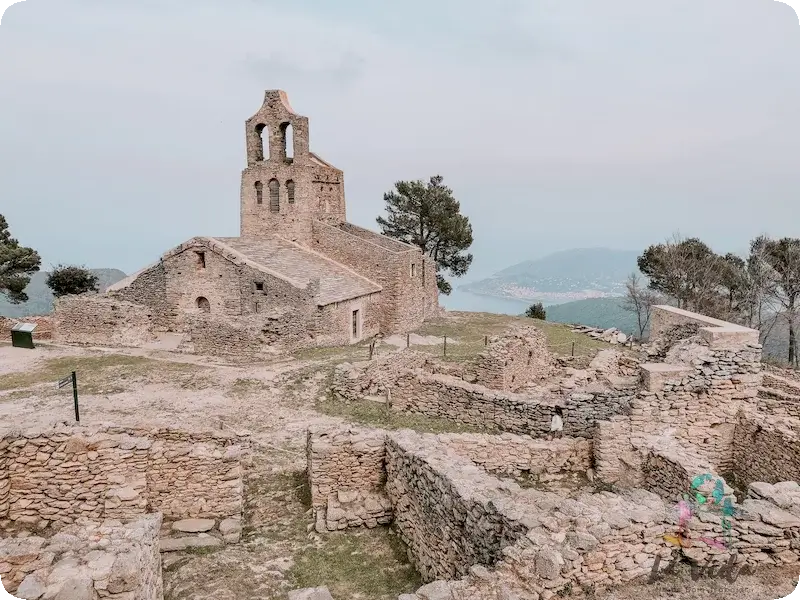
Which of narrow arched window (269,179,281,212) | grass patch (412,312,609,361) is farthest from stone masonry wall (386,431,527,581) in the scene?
narrow arched window (269,179,281,212)

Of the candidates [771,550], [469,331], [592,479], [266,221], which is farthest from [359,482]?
[266,221]

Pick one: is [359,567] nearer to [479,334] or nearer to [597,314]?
[479,334]

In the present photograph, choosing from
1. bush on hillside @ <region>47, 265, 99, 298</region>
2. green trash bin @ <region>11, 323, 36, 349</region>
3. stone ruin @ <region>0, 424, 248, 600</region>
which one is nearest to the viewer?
stone ruin @ <region>0, 424, 248, 600</region>

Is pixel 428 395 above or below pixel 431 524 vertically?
above

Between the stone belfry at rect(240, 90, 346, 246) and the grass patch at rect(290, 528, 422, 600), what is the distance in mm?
25318

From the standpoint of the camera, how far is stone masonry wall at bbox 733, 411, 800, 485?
906 centimetres

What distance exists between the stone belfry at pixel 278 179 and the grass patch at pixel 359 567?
2532 centimetres

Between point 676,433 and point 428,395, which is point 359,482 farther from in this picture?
point 676,433

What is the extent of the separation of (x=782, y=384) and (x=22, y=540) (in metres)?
17.5

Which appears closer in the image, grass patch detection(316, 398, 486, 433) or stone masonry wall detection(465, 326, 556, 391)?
grass patch detection(316, 398, 486, 433)

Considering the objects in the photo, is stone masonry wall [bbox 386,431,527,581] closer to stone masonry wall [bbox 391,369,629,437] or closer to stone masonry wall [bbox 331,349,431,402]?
stone masonry wall [bbox 391,369,629,437]

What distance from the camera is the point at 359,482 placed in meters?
8.53

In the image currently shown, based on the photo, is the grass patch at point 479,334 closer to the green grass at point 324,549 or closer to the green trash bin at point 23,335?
the green grass at point 324,549

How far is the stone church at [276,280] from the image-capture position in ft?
75.6
